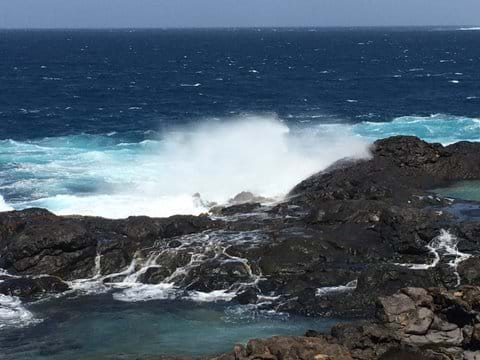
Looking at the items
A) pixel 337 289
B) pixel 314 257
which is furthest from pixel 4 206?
pixel 337 289

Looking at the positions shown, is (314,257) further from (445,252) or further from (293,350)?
(293,350)

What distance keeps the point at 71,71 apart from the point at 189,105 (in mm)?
56568

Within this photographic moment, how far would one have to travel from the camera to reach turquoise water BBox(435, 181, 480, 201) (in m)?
46.1

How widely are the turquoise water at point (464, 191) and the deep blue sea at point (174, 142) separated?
22.5ft

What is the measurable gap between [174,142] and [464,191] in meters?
31.2

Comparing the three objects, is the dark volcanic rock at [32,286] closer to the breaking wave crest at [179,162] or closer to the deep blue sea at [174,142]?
the deep blue sea at [174,142]

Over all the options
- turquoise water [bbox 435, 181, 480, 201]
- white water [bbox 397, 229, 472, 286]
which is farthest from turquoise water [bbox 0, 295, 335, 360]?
turquoise water [bbox 435, 181, 480, 201]

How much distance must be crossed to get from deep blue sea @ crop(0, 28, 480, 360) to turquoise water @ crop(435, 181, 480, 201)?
22.5 ft

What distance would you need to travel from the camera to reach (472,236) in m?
35.9

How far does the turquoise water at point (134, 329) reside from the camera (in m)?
27.6

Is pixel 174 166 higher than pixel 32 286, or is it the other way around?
pixel 174 166

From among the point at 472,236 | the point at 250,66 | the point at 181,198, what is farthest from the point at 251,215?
the point at 250,66

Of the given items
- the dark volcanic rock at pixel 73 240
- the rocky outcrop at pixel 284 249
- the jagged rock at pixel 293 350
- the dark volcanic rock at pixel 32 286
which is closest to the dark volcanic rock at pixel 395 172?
the rocky outcrop at pixel 284 249

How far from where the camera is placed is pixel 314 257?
1387 inches
